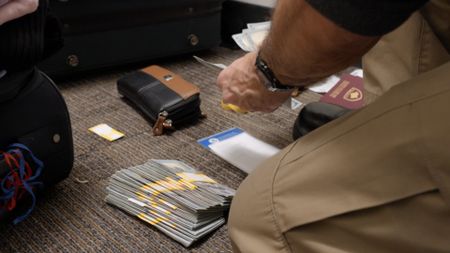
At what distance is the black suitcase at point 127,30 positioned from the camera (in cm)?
140

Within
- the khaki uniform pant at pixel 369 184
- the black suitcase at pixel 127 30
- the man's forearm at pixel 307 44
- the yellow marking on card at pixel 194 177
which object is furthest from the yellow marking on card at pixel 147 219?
the black suitcase at pixel 127 30

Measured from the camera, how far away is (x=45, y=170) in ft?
2.77

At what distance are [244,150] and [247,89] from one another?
281 mm

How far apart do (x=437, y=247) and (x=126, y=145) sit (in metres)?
0.77

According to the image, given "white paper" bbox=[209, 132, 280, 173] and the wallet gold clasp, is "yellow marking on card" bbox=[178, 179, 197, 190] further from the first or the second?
the wallet gold clasp

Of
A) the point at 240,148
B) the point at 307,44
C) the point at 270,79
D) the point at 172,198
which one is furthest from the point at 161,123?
the point at 307,44

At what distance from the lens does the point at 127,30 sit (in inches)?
59.4

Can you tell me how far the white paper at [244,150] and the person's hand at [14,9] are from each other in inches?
19.9

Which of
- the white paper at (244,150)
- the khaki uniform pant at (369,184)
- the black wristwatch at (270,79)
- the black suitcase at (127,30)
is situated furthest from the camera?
the black suitcase at (127,30)

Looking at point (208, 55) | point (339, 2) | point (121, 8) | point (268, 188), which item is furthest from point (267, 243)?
point (208, 55)

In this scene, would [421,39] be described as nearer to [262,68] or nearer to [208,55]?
[262,68]

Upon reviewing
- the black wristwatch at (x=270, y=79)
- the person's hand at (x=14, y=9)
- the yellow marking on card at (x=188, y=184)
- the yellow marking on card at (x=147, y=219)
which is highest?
the person's hand at (x=14, y=9)

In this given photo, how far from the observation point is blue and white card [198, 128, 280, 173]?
101 centimetres

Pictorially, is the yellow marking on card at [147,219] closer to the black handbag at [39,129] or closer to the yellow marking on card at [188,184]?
the yellow marking on card at [188,184]
